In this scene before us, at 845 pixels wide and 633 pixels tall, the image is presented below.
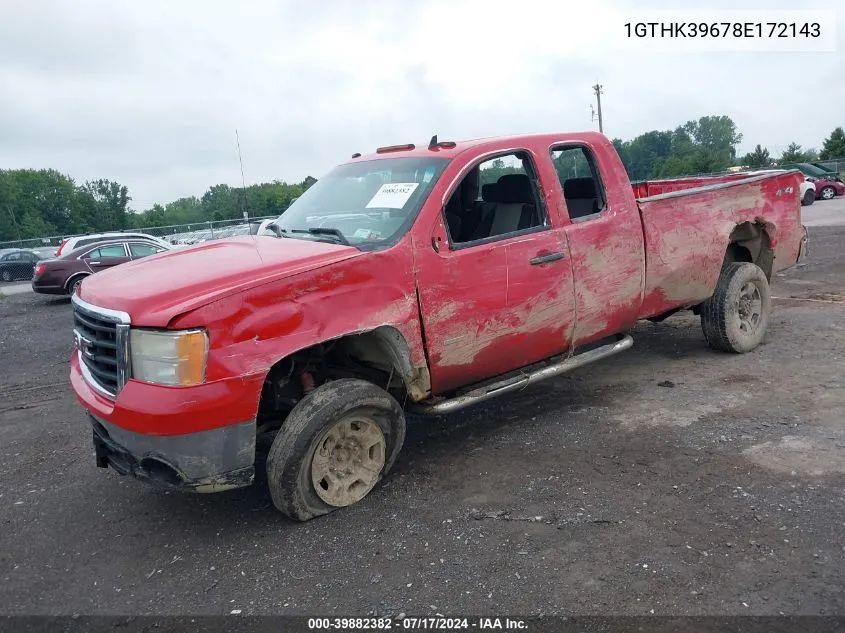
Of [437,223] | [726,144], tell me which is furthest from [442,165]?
[726,144]

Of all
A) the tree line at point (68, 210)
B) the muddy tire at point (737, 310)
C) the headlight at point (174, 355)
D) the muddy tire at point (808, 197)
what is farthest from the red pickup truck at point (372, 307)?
the tree line at point (68, 210)

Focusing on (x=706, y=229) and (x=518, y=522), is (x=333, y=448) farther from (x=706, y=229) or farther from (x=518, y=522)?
(x=706, y=229)

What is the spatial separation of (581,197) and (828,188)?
2691 centimetres

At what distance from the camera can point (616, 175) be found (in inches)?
196

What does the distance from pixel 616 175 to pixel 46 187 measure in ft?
262

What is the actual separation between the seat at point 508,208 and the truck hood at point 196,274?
1.44m

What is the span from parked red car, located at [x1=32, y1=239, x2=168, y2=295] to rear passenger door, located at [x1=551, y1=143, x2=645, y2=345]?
11632 millimetres

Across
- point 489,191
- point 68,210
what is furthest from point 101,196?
point 489,191

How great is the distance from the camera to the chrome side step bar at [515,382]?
4.11 metres

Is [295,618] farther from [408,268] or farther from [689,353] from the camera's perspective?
[689,353]

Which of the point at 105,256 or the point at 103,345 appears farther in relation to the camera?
the point at 105,256

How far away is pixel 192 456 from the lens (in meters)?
3.25

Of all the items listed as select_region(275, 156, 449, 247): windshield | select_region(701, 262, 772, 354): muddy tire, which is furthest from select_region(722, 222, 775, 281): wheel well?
select_region(275, 156, 449, 247): windshield

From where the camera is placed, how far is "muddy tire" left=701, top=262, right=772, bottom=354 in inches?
234
